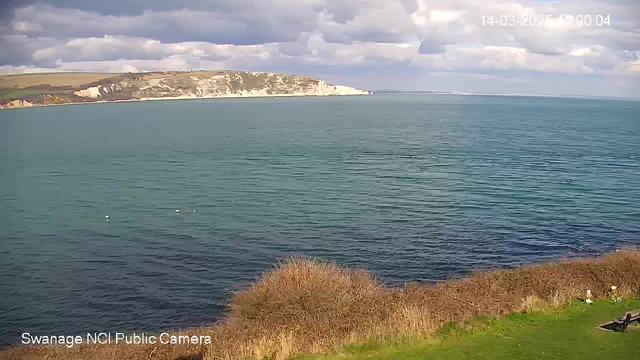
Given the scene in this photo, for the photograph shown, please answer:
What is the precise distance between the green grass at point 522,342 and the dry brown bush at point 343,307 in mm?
626

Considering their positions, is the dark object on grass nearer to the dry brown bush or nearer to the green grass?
the green grass

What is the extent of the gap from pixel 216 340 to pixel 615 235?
116 feet

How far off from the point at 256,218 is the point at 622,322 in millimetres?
33457

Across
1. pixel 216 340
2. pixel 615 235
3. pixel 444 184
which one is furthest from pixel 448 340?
pixel 444 184

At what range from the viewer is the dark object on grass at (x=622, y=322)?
719 inches

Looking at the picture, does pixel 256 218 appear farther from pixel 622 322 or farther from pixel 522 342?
pixel 622 322

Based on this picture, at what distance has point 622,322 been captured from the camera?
60.3ft

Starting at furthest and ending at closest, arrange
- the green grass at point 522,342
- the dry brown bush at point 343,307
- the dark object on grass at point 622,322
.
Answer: the dry brown bush at point 343,307 → the dark object on grass at point 622,322 → the green grass at point 522,342

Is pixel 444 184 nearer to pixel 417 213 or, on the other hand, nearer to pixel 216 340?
pixel 417 213

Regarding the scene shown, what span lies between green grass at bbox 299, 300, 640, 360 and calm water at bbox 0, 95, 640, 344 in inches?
526

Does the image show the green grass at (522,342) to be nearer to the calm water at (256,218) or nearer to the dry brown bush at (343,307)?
the dry brown bush at (343,307)

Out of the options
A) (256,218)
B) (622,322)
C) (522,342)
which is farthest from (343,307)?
(256,218)

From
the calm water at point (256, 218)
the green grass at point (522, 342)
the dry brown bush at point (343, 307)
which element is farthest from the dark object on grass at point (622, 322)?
the calm water at point (256, 218)

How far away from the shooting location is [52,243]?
4212 centimetres
